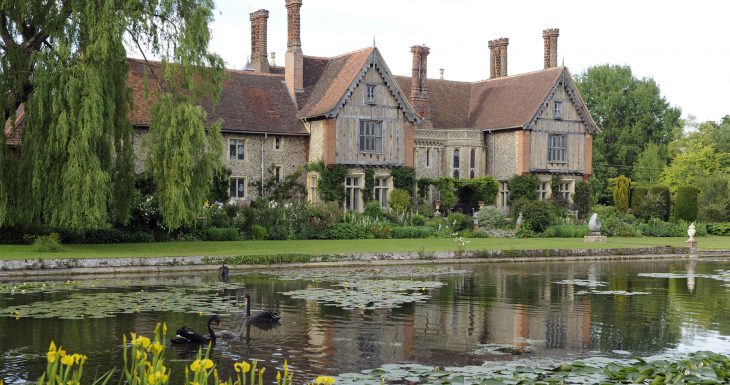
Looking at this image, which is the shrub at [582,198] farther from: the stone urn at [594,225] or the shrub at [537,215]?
the stone urn at [594,225]

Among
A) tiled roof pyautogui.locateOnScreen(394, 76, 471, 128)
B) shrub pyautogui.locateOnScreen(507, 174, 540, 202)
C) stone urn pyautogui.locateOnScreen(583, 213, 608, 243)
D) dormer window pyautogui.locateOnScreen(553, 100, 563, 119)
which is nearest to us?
Answer: stone urn pyautogui.locateOnScreen(583, 213, 608, 243)

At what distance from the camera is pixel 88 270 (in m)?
24.6

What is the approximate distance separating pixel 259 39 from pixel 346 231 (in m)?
16.3

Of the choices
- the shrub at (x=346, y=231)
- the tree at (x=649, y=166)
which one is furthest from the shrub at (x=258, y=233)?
the tree at (x=649, y=166)

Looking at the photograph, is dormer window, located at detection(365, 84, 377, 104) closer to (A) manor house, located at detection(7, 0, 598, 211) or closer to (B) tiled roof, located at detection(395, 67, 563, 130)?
(A) manor house, located at detection(7, 0, 598, 211)

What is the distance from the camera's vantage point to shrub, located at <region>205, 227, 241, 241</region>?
110 ft

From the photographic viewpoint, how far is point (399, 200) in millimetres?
45219

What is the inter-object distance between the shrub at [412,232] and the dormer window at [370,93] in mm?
8999

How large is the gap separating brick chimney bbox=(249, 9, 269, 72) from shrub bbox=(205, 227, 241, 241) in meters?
16.9

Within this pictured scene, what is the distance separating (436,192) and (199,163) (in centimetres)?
2276

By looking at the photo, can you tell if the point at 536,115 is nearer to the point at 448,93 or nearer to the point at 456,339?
the point at 448,93

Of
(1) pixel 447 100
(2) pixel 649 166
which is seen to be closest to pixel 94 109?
(1) pixel 447 100

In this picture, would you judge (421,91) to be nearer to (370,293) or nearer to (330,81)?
(330,81)

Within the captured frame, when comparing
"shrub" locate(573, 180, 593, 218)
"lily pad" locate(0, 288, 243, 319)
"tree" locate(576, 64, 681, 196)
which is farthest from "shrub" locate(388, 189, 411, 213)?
"tree" locate(576, 64, 681, 196)
